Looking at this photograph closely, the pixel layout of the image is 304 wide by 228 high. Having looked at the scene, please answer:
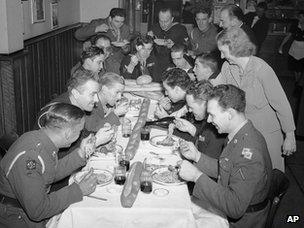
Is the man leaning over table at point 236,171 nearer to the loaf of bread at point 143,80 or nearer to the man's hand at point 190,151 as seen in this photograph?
the man's hand at point 190,151

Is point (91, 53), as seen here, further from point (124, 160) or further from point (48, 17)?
point (48, 17)

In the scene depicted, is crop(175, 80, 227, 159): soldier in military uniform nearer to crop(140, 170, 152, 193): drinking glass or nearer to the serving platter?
the serving platter

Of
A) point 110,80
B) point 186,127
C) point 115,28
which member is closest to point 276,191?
point 186,127

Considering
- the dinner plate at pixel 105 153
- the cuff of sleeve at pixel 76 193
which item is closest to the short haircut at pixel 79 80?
the dinner plate at pixel 105 153

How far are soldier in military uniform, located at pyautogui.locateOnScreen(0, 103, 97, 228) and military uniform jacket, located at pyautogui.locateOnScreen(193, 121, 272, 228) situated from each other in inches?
27.8

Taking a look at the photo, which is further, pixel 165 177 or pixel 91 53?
pixel 91 53

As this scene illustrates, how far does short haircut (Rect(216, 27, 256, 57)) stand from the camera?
10.3 feet

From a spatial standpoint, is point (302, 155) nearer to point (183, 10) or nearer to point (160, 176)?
point (160, 176)

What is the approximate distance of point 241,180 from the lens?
2.15 metres

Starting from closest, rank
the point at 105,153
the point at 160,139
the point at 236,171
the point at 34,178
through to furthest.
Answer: the point at 34,178 → the point at 236,171 → the point at 105,153 → the point at 160,139

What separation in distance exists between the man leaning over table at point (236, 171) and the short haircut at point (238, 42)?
879 mm

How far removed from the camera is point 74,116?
2.27 meters

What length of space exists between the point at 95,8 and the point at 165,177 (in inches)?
238

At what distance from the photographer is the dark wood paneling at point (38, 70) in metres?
4.84
